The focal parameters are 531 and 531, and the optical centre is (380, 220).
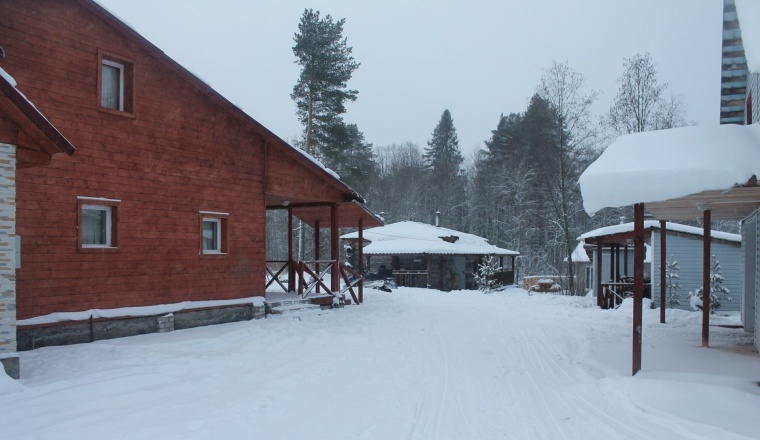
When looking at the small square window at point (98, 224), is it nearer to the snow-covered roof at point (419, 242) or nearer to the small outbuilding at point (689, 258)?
the small outbuilding at point (689, 258)

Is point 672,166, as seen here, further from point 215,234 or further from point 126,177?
point 215,234

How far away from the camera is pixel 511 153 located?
138 ft

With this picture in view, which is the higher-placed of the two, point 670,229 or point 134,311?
point 670,229

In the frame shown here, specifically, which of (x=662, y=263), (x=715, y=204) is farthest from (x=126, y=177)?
(x=662, y=263)

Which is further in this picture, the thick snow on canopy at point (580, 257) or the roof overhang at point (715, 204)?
the thick snow on canopy at point (580, 257)

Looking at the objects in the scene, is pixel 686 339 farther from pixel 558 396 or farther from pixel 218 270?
pixel 218 270

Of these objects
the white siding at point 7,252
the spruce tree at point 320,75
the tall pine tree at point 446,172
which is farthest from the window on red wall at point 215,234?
the tall pine tree at point 446,172

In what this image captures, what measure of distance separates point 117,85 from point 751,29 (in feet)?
32.6

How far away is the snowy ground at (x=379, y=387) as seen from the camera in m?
4.99

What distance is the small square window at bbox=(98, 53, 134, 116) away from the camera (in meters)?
9.52

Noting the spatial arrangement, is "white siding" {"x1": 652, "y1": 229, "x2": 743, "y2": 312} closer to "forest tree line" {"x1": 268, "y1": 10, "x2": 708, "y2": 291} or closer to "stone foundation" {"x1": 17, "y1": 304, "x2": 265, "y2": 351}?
"forest tree line" {"x1": 268, "y1": 10, "x2": 708, "y2": 291}

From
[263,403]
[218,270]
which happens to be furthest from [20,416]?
[218,270]

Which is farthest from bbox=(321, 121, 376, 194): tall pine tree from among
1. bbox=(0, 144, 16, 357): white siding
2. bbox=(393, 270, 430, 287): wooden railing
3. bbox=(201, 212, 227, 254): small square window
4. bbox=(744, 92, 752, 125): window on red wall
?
bbox=(0, 144, 16, 357): white siding

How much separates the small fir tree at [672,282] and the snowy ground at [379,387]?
7048 mm
